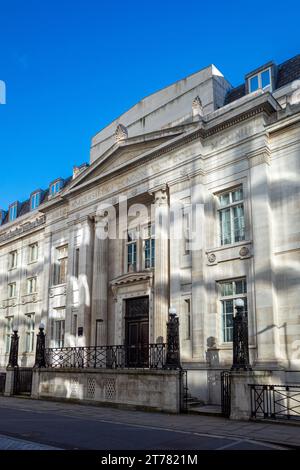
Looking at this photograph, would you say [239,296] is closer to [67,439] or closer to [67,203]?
[67,439]

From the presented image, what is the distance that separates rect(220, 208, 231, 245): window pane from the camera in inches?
790

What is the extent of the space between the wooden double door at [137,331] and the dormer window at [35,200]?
1841 cm

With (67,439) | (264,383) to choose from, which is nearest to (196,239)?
(264,383)

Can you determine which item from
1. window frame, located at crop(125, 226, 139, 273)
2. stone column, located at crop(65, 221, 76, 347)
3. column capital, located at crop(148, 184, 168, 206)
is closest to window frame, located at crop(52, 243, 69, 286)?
stone column, located at crop(65, 221, 76, 347)

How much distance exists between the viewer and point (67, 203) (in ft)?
96.0

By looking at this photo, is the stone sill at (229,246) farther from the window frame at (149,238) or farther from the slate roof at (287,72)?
the slate roof at (287,72)

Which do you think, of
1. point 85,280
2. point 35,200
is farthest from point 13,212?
point 85,280

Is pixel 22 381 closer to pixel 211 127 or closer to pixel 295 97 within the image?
pixel 211 127

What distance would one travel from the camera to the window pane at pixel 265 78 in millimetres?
23172

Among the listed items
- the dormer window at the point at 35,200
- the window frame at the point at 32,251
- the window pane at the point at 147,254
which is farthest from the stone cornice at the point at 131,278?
the dormer window at the point at 35,200

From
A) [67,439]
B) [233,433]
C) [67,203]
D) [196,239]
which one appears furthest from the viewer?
[67,203]

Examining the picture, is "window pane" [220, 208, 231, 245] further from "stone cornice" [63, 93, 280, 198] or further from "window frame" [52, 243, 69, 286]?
"window frame" [52, 243, 69, 286]
